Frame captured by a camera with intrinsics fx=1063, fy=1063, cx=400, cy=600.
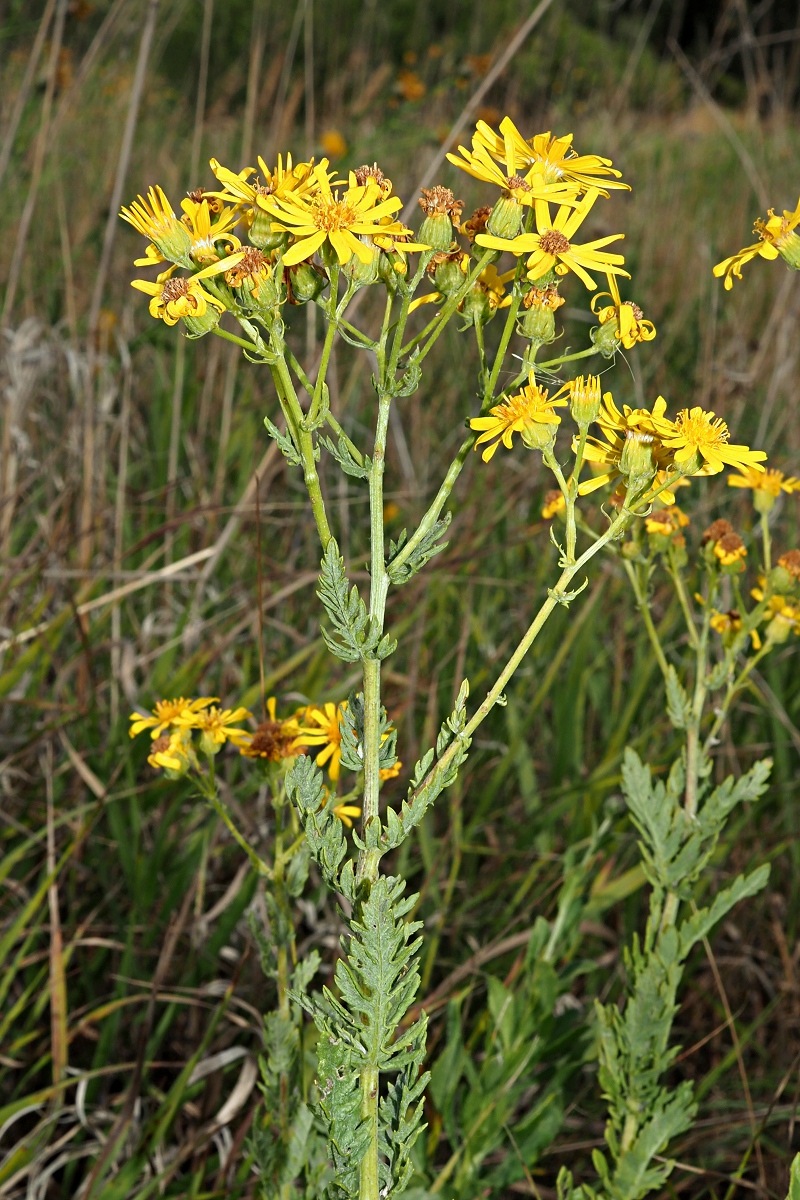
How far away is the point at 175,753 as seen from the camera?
1512mm

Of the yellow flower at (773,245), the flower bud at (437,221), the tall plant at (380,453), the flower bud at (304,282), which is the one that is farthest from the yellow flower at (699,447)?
the flower bud at (304,282)

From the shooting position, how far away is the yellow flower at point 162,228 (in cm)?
115

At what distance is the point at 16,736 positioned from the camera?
2.40 metres

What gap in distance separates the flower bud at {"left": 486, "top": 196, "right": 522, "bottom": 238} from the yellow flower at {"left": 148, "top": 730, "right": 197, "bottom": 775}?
2.66 ft

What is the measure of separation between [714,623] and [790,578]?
0.50 ft

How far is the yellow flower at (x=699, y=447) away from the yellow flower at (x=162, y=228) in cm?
57

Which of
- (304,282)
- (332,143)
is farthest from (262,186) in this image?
(332,143)

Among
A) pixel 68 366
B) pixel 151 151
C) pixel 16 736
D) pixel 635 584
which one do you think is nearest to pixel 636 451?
pixel 635 584

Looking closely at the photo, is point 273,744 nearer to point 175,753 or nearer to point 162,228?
point 175,753

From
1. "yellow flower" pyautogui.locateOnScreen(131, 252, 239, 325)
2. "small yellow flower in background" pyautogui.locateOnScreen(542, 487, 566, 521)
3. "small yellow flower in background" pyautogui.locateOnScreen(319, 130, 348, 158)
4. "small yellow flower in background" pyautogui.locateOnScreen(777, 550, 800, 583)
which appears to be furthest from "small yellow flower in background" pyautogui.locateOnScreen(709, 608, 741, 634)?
"small yellow flower in background" pyautogui.locateOnScreen(319, 130, 348, 158)

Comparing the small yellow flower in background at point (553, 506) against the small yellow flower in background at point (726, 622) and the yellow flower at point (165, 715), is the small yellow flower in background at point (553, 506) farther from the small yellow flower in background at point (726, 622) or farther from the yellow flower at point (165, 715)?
the yellow flower at point (165, 715)

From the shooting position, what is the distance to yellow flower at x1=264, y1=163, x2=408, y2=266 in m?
1.09

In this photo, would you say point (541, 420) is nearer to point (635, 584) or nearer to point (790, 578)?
point (635, 584)

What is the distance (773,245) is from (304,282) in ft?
2.10
